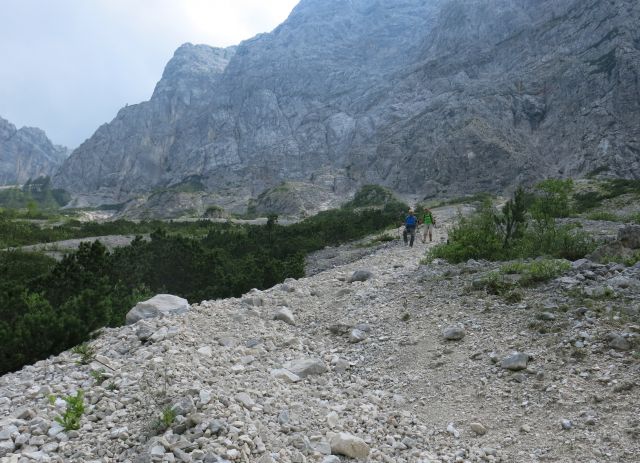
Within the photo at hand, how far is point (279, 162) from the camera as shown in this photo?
148 meters

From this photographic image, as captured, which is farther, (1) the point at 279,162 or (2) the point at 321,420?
(1) the point at 279,162

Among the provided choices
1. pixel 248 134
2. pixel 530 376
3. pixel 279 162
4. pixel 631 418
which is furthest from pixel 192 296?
pixel 248 134

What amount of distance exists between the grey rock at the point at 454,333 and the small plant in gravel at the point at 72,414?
664 centimetres

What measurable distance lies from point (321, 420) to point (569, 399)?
3.67 m

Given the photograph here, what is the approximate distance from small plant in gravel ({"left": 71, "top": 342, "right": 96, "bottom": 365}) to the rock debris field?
15cm

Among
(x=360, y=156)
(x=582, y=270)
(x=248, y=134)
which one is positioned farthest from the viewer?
(x=248, y=134)

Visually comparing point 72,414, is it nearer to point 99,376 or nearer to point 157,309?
point 99,376

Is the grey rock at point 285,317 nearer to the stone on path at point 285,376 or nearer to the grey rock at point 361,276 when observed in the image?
the stone on path at point 285,376

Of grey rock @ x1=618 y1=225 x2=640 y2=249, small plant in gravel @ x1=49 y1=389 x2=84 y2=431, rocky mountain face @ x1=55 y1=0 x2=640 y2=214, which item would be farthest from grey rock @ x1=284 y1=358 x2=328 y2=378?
rocky mountain face @ x1=55 y1=0 x2=640 y2=214

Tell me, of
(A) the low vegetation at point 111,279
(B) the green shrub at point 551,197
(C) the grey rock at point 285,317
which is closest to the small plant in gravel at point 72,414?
(A) the low vegetation at point 111,279

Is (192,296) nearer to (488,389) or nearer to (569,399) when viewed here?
(488,389)

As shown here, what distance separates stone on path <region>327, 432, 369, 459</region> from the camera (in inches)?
235

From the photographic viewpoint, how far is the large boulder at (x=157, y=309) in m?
11.1

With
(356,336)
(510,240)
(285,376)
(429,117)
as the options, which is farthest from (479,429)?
(429,117)
